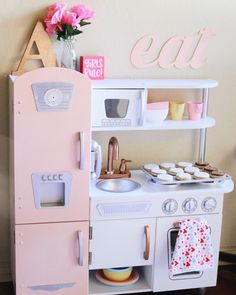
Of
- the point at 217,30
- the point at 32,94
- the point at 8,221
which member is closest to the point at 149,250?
the point at 8,221

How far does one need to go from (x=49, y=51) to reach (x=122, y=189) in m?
0.83

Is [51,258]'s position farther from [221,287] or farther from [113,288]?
[221,287]

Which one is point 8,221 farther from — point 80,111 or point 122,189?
point 80,111

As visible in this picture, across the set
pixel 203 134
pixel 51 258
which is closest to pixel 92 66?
Result: pixel 203 134

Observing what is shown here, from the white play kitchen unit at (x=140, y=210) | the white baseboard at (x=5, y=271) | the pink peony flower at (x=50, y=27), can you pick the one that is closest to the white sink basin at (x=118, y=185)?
the white play kitchen unit at (x=140, y=210)

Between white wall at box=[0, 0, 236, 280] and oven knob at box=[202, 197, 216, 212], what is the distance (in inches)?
17.2

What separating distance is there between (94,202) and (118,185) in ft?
→ 1.01

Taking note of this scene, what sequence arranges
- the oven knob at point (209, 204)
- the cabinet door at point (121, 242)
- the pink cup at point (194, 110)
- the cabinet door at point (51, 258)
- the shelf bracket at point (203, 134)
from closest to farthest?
the cabinet door at point (51, 258)
the cabinet door at point (121, 242)
the oven knob at point (209, 204)
the pink cup at point (194, 110)
the shelf bracket at point (203, 134)

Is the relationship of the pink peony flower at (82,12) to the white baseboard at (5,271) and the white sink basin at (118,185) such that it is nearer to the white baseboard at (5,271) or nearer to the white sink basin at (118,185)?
the white sink basin at (118,185)

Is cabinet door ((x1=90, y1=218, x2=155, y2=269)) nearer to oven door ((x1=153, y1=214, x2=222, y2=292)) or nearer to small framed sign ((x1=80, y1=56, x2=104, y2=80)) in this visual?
Answer: oven door ((x1=153, y1=214, x2=222, y2=292))

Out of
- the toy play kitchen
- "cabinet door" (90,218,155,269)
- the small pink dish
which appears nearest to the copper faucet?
the toy play kitchen

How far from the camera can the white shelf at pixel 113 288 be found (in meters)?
2.79

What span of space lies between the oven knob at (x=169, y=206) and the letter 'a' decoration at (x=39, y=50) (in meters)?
0.93

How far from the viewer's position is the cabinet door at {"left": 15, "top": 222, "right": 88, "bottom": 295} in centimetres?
257
